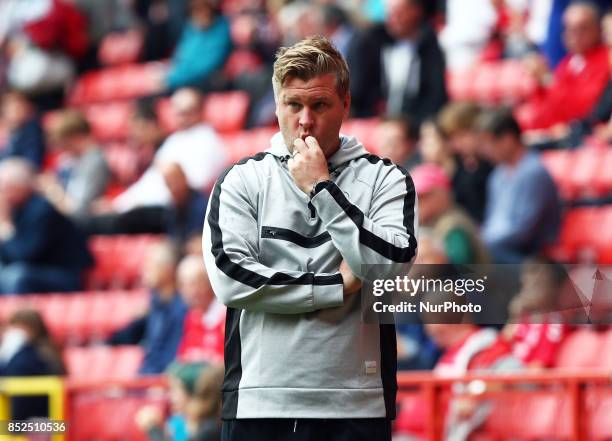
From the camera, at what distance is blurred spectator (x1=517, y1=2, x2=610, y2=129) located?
9180 mm

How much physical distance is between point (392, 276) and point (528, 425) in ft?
7.06

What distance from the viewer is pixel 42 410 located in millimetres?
6867

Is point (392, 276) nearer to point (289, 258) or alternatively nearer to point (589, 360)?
point (289, 258)

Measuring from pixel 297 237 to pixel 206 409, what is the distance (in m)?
2.62

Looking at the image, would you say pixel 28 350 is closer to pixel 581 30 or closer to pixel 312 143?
pixel 581 30

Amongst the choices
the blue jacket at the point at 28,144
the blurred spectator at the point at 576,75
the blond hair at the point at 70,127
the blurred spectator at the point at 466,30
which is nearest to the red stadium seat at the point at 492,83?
the blurred spectator at the point at 466,30

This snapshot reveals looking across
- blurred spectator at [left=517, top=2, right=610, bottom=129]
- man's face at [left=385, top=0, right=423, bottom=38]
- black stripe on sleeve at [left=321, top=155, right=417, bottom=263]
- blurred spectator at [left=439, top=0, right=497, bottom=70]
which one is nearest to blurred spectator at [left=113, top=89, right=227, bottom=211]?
man's face at [left=385, top=0, right=423, bottom=38]

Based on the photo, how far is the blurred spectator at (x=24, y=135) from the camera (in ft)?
41.8

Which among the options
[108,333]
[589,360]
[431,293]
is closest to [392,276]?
[431,293]

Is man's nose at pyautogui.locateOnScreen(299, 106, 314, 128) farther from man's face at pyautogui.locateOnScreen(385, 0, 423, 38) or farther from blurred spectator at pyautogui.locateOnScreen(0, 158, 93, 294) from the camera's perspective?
blurred spectator at pyautogui.locateOnScreen(0, 158, 93, 294)

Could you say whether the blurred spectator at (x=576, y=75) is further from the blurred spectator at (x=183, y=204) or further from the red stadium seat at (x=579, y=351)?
the red stadium seat at (x=579, y=351)

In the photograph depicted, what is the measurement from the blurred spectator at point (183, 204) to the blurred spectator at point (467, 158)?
5.89ft

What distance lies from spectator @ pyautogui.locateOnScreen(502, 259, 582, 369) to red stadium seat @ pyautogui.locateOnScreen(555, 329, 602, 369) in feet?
0.11

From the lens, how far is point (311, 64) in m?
3.75
